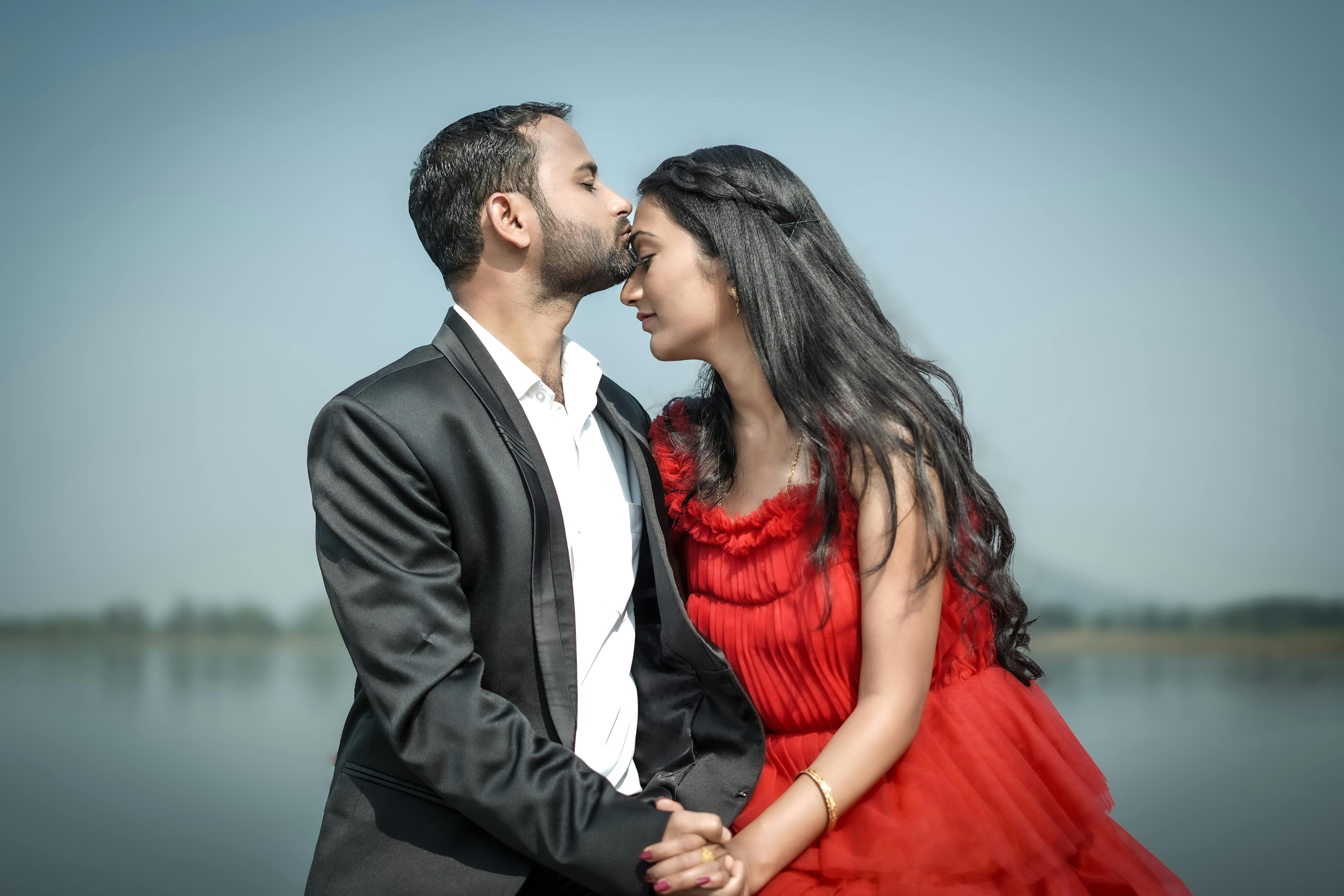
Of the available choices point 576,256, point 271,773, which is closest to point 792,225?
point 576,256

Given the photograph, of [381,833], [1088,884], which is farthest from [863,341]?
[381,833]

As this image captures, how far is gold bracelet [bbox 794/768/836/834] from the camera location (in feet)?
4.74

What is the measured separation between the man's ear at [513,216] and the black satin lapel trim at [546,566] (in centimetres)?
30

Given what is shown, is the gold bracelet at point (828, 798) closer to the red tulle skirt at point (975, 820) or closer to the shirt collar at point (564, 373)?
the red tulle skirt at point (975, 820)

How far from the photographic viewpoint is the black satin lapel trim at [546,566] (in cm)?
146

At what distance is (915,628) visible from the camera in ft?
4.95

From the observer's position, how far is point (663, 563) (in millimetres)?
1637

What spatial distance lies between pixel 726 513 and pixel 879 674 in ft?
1.29

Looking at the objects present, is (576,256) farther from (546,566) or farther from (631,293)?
(546,566)

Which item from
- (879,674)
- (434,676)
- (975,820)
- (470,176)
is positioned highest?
(470,176)

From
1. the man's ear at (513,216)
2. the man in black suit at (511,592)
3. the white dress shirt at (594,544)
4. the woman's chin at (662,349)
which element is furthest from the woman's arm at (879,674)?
the man's ear at (513,216)

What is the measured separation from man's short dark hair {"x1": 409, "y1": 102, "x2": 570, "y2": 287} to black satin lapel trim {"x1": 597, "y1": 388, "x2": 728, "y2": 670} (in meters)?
0.36

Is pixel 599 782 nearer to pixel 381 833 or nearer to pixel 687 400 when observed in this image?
pixel 381 833

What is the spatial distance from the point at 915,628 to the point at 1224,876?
2.32m
